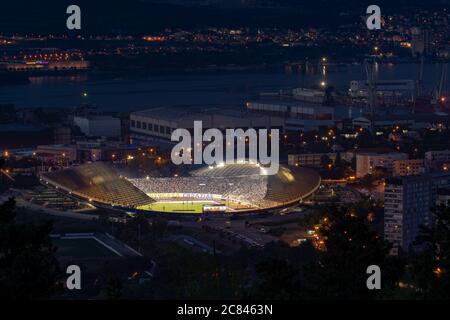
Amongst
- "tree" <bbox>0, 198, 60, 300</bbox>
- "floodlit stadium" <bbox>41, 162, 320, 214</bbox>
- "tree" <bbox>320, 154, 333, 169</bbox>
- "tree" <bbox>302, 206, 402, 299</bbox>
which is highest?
"tree" <bbox>0, 198, 60, 300</bbox>

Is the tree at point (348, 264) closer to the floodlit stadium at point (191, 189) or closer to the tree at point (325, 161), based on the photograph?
the floodlit stadium at point (191, 189)

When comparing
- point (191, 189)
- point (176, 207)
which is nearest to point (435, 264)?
point (176, 207)

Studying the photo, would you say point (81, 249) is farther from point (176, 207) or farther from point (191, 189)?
point (191, 189)

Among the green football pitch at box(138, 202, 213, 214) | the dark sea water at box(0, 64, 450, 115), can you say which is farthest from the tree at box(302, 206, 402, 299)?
the dark sea water at box(0, 64, 450, 115)

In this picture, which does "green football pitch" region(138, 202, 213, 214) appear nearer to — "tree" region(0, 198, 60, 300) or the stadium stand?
the stadium stand

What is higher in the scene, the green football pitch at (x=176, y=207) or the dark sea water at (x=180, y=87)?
the green football pitch at (x=176, y=207)

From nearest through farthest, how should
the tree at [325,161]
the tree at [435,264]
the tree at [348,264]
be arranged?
the tree at [435,264] → the tree at [348,264] → the tree at [325,161]

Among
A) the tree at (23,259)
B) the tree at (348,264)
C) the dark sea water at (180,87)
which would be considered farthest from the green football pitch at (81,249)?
the dark sea water at (180,87)

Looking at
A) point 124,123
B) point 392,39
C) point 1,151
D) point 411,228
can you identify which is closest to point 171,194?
point 411,228
